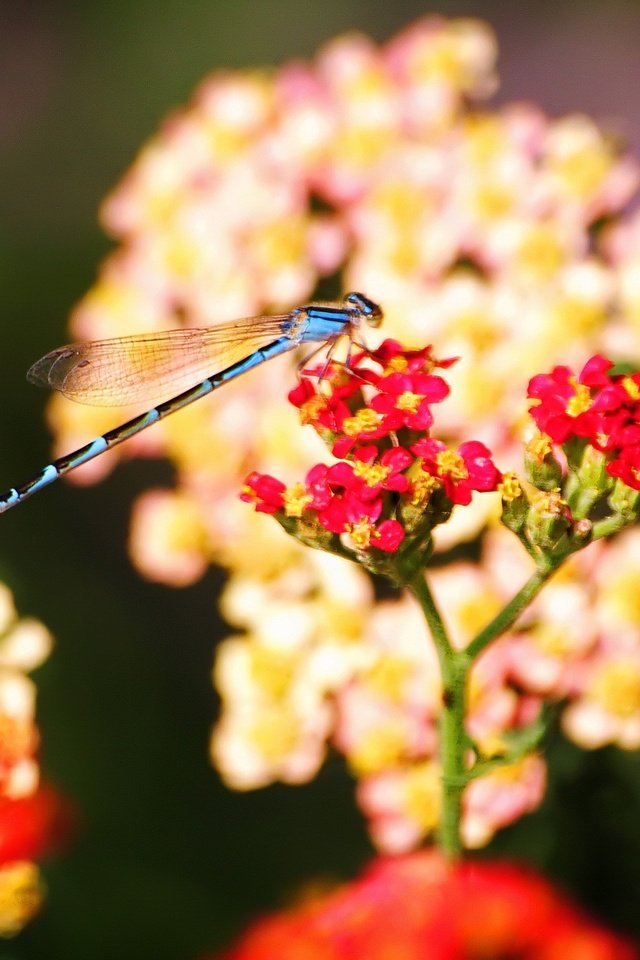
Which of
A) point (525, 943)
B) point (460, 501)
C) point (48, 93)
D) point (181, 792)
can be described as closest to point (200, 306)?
point (181, 792)

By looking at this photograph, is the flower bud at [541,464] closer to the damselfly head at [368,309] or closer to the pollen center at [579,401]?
the pollen center at [579,401]

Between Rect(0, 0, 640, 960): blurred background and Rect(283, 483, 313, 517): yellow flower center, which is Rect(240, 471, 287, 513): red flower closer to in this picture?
Result: Rect(283, 483, 313, 517): yellow flower center

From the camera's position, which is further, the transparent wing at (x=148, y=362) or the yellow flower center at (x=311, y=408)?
the transparent wing at (x=148, y=362)

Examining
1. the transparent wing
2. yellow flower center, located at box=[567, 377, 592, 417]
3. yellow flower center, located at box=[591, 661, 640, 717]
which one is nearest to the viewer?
yellow flower center, located at box=[567, 377, 592, 417]

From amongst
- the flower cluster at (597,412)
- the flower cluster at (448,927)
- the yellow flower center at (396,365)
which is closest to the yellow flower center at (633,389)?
the flower cluster at (597,412)

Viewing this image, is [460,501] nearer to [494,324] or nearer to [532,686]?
[532,686]

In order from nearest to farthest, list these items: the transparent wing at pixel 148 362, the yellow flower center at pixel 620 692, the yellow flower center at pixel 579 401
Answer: the yellow flower center at pixel 579 401 < the yellow flower center at pixel 620 692 < the transparent wing at pixel 148 362

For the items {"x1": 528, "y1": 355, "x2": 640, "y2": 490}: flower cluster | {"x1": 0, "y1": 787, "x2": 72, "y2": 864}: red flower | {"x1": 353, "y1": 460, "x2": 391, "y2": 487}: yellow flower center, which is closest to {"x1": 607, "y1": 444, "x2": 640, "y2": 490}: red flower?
{"x1": 528, "y1": 355, "x2": 640, "y2": 490}: flower cluster
